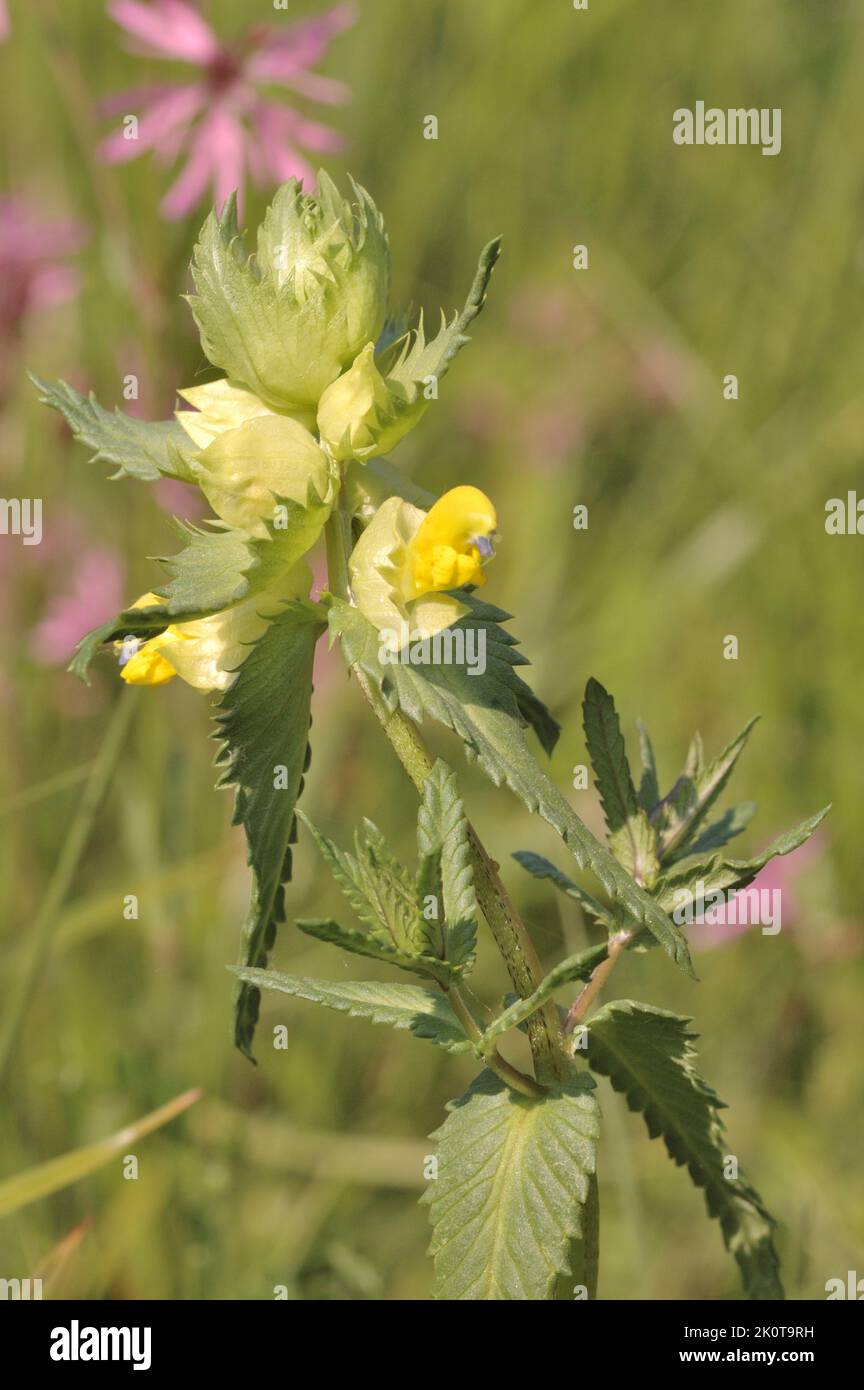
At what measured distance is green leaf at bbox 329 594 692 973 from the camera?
83 centimetres

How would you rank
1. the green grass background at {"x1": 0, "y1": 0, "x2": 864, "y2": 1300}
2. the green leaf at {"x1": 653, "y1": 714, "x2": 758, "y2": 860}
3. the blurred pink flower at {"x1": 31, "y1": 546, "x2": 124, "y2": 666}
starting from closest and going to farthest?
the green leaf at {"x1": 653, "y1": 714, "x2": 758, "y2": 860}
the green grass background at {"x1": 0, "y1": 0, "x2": 864, "y2": 1300}
the blurred pink flower at {"x1": 31, "y1": 546, "x2": 124, "y2": 666}

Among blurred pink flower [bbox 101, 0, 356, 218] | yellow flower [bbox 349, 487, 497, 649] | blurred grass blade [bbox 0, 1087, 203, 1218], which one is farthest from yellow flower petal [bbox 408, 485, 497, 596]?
blurred pink flower [bbox 101, 0, 356, 218]

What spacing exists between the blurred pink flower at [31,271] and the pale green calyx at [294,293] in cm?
136

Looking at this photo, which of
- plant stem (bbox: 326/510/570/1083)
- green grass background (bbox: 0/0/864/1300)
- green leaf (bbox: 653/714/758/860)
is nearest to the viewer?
plant stem (bbox: 326/510/570/1083)

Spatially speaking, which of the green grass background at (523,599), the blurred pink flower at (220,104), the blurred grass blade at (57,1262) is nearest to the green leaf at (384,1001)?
the blurred grass blade at (57,1262)

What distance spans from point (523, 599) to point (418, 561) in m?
1.90

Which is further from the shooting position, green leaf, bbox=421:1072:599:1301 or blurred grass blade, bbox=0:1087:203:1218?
blurred grass blade, bbox=0:1087:203:1218

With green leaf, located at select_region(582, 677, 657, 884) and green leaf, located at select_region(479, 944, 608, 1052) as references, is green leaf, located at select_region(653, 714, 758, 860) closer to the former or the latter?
green leaf, located at select_region(582, 677, 657, 884)

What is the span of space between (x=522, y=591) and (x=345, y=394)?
191cm

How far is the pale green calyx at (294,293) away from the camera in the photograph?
2.98 feet

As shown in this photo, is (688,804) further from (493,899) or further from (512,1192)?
(512,1192)

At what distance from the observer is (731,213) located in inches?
119

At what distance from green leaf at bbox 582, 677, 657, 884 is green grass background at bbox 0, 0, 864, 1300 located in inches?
24.3

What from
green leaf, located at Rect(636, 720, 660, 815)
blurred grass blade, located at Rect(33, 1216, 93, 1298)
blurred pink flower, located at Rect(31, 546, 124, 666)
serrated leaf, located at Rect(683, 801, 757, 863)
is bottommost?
blurred grass blade, located at Rect(33, 1216, 93, 1298)
